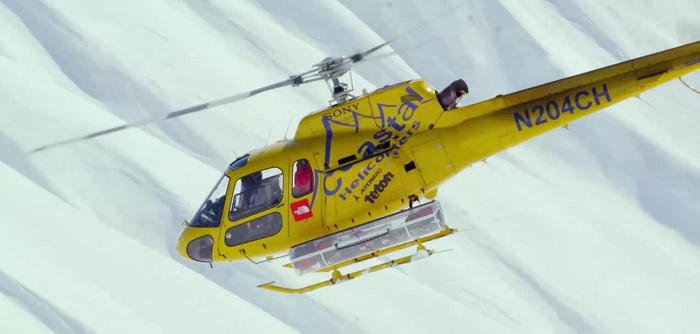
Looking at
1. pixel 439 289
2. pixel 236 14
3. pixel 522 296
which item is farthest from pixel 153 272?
pixel 236 14

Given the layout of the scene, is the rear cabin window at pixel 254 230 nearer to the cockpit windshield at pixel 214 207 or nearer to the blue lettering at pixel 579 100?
the cockpit windshield at pixel 214 207

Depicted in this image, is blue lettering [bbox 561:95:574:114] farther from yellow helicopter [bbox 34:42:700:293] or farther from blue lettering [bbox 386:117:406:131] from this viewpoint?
blue lettering [bbox 386:117:406:131]

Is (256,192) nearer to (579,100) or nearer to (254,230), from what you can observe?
(254,230)

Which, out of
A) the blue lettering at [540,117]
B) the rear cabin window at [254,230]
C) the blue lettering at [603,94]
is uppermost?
the blue lettering at [603,94]

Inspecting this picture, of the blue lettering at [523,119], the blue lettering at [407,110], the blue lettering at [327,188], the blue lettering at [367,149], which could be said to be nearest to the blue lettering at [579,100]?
the blue lettering at [523,119]

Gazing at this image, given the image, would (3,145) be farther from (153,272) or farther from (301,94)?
(301,94)

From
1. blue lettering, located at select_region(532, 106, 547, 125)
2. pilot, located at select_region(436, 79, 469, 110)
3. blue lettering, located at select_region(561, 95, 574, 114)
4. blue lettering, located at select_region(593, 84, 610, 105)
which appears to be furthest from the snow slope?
pilot, located at select_region(436, 79, 469, 110)
